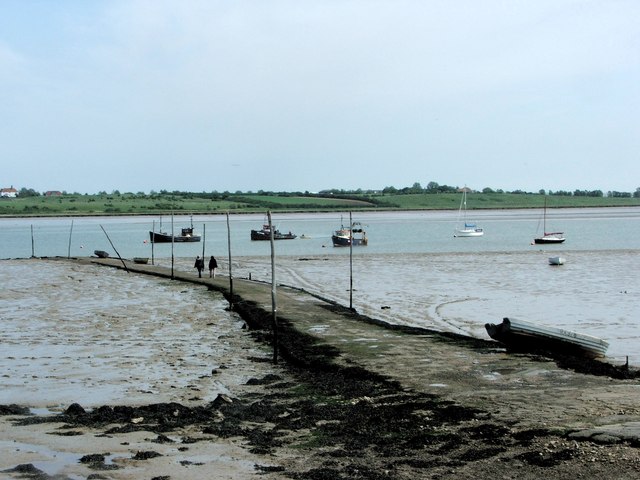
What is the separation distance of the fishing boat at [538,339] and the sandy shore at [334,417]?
0.65 m

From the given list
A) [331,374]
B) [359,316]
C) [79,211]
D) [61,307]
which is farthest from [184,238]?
[79,211]

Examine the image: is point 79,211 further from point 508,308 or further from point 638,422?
point 638,422

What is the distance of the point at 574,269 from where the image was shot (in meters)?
53.2

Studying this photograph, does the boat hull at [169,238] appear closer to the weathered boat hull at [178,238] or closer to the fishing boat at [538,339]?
the weathered boat hull at [178,238]

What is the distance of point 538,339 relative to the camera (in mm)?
19000

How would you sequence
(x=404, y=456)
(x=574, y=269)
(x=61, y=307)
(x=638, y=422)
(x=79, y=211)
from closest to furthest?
1. (x=404, y=456)
2. (x=638, y=422)
3. (x=61, y=307)
4. (x=574, y=269)
5. (x=79, y=211)

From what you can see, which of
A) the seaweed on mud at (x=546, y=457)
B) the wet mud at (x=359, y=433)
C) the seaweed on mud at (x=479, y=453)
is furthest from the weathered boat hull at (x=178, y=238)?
the seaweed on mud at (x=546, y=457)

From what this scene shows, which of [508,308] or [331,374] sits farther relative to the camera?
[508,308]

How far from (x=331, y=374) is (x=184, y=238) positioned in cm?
8204

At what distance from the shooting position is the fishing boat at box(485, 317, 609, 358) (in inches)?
748

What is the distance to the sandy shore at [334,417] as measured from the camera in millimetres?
10188

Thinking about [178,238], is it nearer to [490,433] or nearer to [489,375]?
[489,375]

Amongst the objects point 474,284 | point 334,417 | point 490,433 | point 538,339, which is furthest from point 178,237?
point 490,433

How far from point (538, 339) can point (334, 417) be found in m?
7.83
